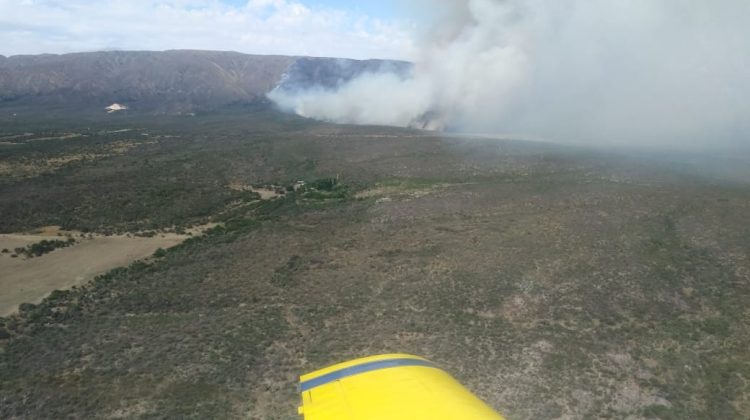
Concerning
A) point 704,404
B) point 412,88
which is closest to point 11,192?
point 704,404

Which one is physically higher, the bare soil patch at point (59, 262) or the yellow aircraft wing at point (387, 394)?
the yellow aircraft wing at point (387, 394)

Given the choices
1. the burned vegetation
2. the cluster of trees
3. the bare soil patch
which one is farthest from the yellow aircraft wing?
the cluster of trees

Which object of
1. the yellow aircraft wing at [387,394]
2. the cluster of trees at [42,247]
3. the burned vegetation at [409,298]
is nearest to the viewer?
the yellow aircraft wing at [387,394]

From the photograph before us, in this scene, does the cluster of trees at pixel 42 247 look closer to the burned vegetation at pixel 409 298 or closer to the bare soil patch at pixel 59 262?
the bare soil patch at pixel 59 262

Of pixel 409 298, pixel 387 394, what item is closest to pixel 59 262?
pixel 409 298

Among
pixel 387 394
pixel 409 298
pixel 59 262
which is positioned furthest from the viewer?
pixel 59 262

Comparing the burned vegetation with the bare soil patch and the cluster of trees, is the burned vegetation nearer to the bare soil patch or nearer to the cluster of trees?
the bare soil patch

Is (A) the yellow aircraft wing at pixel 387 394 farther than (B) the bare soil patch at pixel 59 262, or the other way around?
(B) the bare soil patch at pixel 59 262

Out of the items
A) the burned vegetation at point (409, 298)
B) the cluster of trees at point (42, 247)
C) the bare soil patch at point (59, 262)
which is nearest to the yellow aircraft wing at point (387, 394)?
the burned vegetation at point (409, 298)

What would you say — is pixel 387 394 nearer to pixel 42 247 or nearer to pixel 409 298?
pixel 409 298
